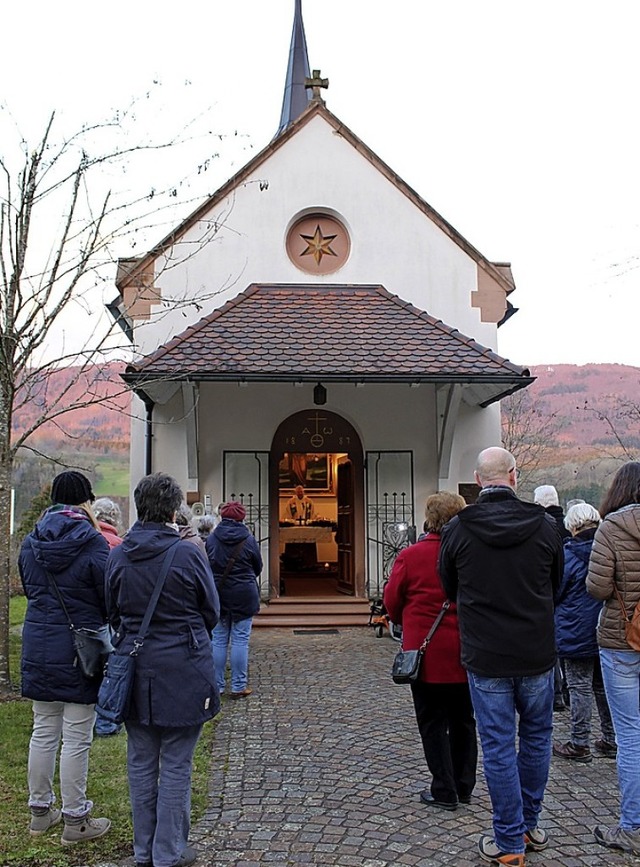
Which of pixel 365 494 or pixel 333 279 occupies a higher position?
pixel 333 279

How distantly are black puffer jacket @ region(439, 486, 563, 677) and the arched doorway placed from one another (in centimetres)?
852

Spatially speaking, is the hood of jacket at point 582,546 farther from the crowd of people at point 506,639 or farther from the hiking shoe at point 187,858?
the hiking shoe at point 187,858

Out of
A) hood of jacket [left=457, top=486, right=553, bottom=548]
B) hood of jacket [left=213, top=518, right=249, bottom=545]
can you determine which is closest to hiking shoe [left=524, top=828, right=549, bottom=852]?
→ hood of jacket [left=457, top=486, right=553, bottom=548]

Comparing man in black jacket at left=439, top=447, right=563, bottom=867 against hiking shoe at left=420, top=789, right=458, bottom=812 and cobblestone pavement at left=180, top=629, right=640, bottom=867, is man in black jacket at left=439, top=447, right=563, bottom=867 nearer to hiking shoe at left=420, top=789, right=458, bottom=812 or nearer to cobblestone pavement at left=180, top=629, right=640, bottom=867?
cobblestone pavement at left=180, top=629, right=640, bottom=867

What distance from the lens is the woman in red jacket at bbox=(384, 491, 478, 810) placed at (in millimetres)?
4746

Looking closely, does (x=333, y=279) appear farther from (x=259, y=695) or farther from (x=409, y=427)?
(x=259, y=695)

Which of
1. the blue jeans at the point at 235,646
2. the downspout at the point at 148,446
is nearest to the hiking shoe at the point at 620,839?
the blue jeans at the point at 235,646

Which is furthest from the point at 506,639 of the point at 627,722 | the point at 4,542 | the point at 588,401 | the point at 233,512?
the point at 588,401

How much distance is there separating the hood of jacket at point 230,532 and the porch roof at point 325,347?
2.74 m

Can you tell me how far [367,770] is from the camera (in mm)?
5562

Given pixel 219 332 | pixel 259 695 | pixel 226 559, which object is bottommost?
pixel 259 695

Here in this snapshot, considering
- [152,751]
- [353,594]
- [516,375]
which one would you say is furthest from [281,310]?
[152,751]

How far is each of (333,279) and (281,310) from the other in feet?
4.63

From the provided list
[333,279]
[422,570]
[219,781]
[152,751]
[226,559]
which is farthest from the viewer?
[333,279]
